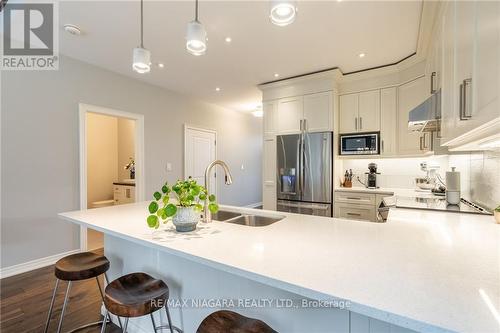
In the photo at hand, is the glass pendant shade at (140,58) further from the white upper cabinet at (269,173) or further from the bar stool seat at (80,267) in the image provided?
the white upper cabinet at (269,173)

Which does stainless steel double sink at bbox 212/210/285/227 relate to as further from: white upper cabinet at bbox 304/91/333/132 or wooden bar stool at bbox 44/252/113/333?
white upper cabinet at bbox 304/91/333/132

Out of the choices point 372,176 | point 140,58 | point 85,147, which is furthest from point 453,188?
point 85,147

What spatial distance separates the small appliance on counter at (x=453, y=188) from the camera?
200cm

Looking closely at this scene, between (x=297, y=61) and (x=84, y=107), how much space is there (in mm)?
2946

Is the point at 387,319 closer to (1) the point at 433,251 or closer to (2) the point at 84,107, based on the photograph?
(1) the point at 433,251

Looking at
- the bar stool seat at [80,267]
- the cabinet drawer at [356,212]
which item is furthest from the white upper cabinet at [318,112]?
the bar stool seat at [80,267]

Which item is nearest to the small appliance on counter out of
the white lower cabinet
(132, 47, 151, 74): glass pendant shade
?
the white lower cabinet

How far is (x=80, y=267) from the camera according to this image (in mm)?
1494

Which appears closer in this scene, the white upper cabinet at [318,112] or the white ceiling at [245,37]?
the white ceiling at [245,37]

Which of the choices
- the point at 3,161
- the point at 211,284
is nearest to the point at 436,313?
the point at 211,284

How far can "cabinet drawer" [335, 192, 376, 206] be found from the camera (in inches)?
125

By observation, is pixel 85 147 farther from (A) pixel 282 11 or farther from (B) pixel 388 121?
(B) pixel 388 121

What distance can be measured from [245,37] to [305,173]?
204cm

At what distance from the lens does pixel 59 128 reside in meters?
2.95
